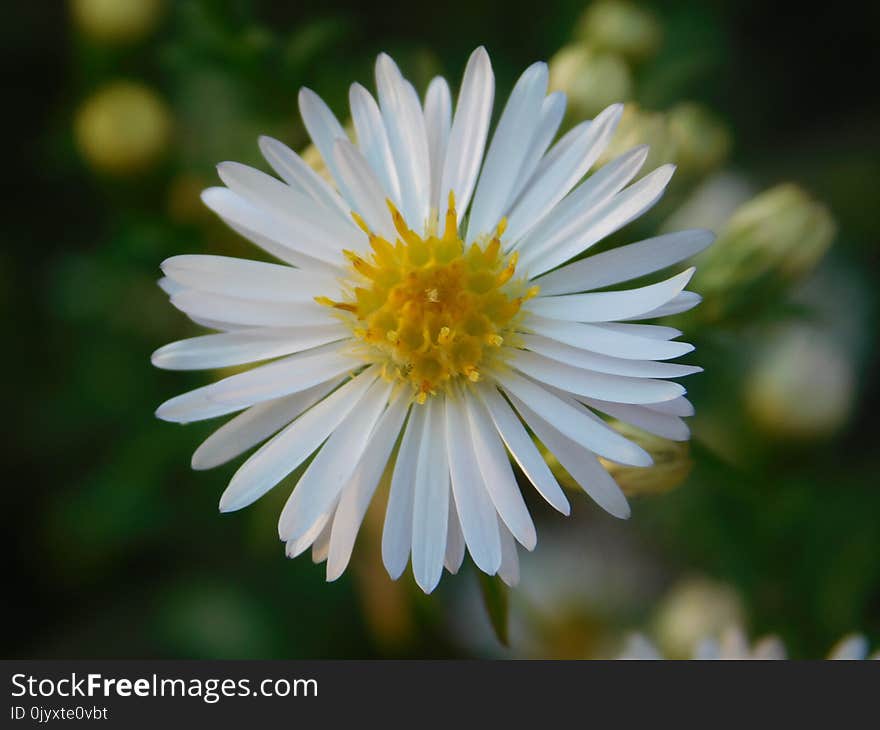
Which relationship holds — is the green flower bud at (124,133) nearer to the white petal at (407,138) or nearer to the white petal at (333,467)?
the white petal at (407,138)

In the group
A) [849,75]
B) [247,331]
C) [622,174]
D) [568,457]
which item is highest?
[849,75]

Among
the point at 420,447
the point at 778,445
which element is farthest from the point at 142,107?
the point at 778,445


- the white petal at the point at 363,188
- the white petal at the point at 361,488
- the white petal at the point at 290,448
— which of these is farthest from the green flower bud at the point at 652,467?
the white petal at the point at 363,188

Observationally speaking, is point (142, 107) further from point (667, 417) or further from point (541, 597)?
point (541, 597)

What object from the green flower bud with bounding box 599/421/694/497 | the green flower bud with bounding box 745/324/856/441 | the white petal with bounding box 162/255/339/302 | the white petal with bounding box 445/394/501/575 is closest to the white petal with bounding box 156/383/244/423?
the white petal with bounding box 162/255/339/302

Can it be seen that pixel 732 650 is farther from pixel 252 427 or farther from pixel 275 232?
pixel 275 232

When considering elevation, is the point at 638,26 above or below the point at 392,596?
above

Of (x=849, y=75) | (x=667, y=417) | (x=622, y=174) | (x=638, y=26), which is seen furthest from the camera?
(x=849, y=75)
